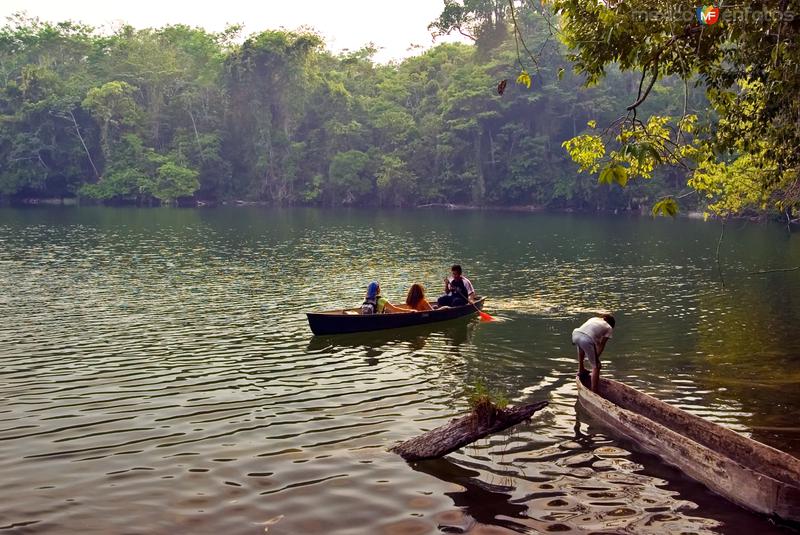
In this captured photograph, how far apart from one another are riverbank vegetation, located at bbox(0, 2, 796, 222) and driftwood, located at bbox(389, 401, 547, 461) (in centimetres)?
7525

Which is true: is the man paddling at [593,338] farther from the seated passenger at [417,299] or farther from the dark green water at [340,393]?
the seated passenger at [417,299]

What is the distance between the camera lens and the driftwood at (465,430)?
32.9ft

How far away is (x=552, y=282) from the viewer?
31.9m

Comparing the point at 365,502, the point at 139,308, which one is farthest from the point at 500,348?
the point at 139,308

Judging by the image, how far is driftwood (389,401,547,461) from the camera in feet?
32.9

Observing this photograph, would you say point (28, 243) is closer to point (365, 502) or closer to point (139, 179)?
point (365, 502)

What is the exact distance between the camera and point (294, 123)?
101m

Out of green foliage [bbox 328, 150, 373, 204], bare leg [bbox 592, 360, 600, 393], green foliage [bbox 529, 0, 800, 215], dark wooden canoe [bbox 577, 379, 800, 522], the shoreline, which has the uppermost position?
green foliage [bbox 328, 150, 373, 204]

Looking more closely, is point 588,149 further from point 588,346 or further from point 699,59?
point 588,346

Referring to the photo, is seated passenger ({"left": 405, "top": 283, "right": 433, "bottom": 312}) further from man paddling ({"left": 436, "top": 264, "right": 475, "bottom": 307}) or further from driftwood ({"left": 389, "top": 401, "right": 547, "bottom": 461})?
driftwood ({"left": 389, "top": 401, "right": 547, "bottom": 461})

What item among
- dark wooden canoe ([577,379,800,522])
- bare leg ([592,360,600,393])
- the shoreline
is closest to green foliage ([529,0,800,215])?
dark wooden canoe ([577,379,800,522])

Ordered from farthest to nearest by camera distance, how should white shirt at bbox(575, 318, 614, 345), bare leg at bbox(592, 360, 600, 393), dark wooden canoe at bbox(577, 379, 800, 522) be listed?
1. white shirt at bbox(575, 318, 614, 345)
2. bare leg at bbox(592, 360, 600, 393)
3. dark wooden canoe at bbox(577, 379, 800, 522)

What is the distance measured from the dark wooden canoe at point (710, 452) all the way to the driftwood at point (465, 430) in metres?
1.92

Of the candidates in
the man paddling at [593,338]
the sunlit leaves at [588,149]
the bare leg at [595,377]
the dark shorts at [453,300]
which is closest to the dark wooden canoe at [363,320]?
the dark shorts at [453,300]
